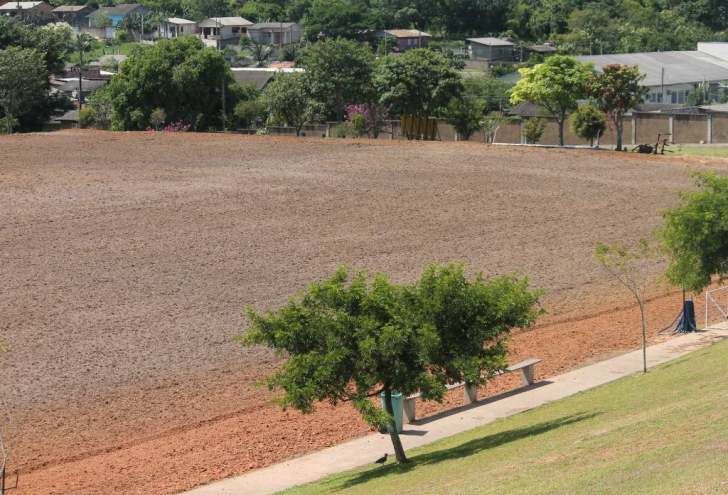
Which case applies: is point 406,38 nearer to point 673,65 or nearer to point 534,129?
point 673,65

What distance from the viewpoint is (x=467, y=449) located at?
65.0ft

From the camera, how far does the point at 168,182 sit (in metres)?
51.6

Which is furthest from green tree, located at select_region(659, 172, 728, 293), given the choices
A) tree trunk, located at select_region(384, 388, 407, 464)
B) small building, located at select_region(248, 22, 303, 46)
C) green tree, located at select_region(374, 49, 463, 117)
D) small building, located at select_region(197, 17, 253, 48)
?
small building, located at select_region(197, 17, 253, 48)

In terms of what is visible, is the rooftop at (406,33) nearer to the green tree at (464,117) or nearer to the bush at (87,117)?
the bush at (87,117)

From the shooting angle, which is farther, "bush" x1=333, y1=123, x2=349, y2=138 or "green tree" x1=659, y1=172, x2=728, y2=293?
"bush" x1=333, y1=123, x2=349, y2=138

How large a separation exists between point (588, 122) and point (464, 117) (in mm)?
9408

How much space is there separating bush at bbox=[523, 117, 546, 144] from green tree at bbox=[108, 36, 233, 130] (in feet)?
74.8

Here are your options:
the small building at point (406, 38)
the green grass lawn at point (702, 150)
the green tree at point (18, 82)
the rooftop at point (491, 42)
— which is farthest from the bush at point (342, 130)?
the small building at point (406, 38)

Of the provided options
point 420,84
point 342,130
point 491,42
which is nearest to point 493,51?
point 491,42

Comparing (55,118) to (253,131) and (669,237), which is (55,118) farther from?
(669,237)

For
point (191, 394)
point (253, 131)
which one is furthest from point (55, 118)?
point (191, 394)

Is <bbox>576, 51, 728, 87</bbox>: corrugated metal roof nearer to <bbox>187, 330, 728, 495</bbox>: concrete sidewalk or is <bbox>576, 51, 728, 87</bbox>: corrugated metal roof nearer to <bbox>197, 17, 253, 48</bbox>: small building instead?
<bbox>187, 330, 728, 495</bbox>: concrete sidewalk

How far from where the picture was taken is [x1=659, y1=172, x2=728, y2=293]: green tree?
26.7m

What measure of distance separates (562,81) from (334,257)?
104 ft
